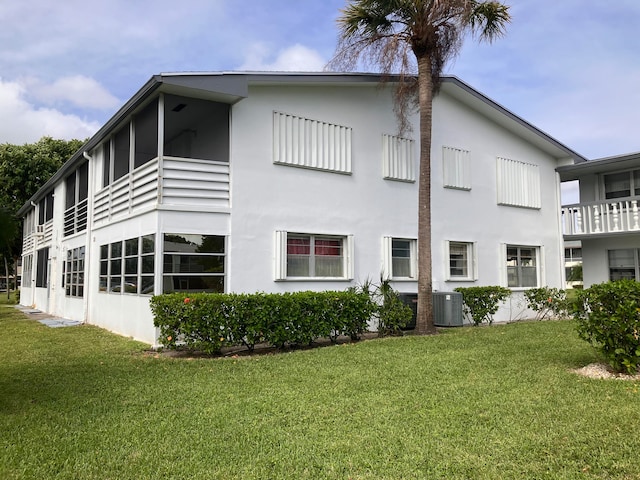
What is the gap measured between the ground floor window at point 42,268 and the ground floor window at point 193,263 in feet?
46.0

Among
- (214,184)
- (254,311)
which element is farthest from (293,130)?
(254,311)

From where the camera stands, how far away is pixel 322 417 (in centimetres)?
541

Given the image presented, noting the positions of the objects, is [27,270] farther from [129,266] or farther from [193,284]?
[193,284]

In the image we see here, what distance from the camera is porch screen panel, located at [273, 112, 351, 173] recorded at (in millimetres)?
12102

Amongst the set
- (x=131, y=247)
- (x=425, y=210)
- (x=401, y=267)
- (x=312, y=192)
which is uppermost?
(x=312, y=192)

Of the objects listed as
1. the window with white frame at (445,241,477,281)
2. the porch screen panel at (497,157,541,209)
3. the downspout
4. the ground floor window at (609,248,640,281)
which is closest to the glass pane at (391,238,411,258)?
the window with white frame at (445,241,477,281)

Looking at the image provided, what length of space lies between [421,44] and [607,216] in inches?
385

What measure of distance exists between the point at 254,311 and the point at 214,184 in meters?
3.12

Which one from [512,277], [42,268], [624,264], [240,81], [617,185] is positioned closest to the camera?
[240,81]

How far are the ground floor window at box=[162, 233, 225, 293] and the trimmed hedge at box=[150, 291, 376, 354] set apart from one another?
1036mm

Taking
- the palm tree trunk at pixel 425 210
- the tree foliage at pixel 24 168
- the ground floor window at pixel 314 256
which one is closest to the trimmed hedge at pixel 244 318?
the ground floor window at pixel 314 256

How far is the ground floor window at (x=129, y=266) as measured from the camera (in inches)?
434

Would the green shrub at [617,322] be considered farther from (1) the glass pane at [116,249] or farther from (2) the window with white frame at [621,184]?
(2) the window with white frame at [621,184]

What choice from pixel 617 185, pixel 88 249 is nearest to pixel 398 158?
pixel 617 185
